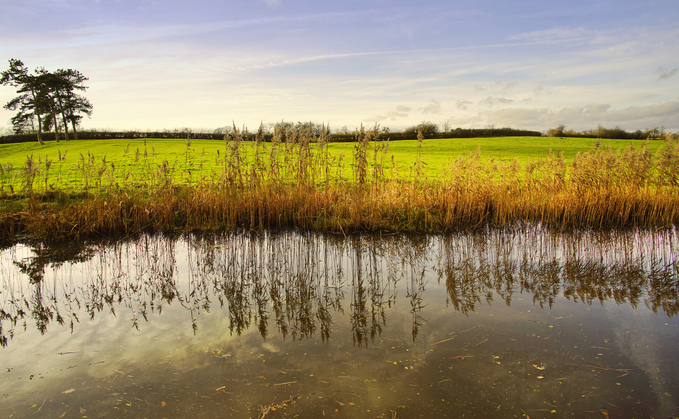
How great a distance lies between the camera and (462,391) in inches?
126

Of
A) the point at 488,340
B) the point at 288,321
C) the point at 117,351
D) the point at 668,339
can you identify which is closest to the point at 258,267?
the point at 288,321

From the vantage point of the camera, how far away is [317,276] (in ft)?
19.5

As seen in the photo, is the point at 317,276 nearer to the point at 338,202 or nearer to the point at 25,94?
the point at 338,202

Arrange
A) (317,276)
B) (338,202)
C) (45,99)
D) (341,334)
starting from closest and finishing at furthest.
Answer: (341,334) < (317,276) < (338,202) < (45,99)

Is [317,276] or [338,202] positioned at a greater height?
[338,202]

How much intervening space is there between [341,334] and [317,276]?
1912 millimetres

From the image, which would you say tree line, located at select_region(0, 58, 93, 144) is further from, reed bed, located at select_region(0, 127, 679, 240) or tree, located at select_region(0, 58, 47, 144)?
reed bed, located at select_region(0, 127, 679, 240)

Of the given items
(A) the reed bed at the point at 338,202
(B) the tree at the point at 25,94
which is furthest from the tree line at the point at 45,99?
(A) the reed bed at the point at 338,202

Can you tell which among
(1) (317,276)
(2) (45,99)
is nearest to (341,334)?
(1) (317,276)

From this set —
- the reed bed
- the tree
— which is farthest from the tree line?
the reed bed

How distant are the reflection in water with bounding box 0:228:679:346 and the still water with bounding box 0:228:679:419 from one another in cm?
4

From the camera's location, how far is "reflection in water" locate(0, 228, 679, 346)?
15.4 feet

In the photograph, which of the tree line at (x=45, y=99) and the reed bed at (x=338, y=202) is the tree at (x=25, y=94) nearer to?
the tree line at (x=45, y=99)

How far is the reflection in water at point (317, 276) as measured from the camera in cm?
468
